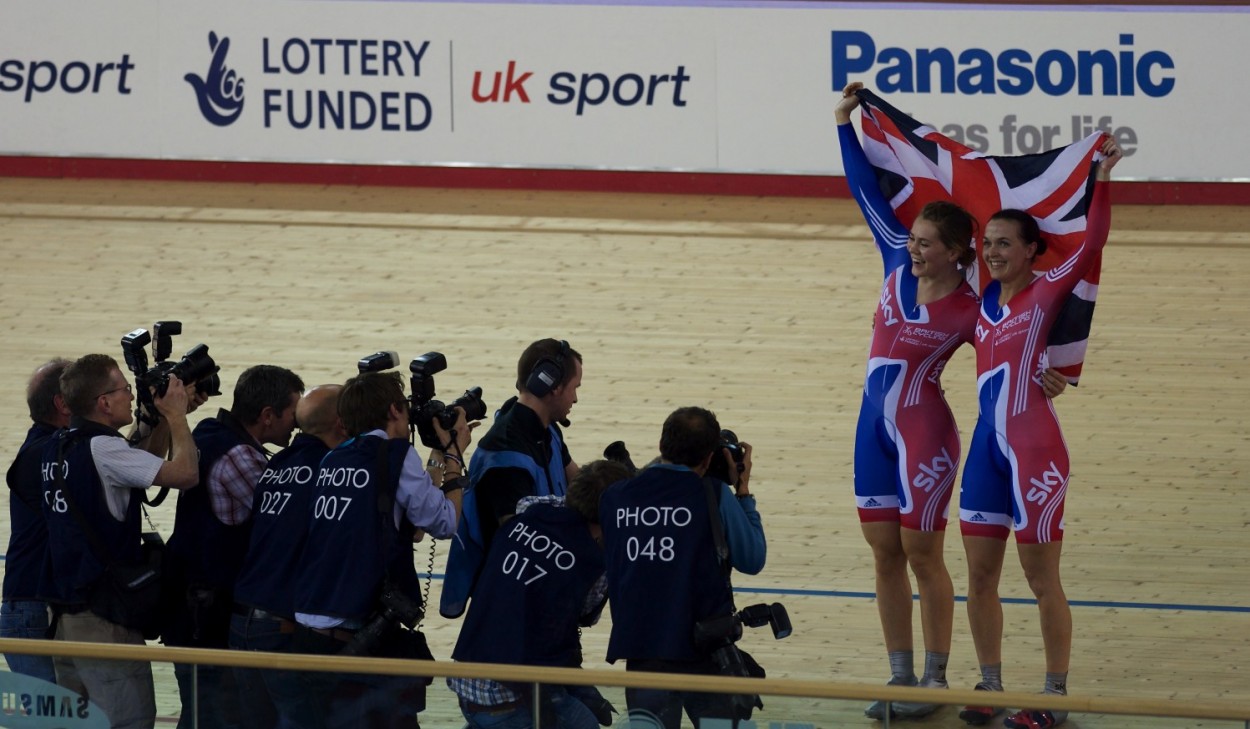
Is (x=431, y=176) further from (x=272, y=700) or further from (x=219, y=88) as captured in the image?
(x=272, y=700)

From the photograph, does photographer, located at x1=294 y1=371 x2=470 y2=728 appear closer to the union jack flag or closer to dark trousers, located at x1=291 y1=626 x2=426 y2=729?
dark trousers, located at x1=291 y1=626 x2=426 y2=729

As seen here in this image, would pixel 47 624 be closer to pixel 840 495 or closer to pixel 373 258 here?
pixel 840 495

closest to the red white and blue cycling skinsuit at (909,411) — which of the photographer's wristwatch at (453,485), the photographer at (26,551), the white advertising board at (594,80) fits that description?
the photographer's wristwatch at (453,485)

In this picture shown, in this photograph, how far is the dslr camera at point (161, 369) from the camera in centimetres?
423

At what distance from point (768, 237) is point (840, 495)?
9.43 ft

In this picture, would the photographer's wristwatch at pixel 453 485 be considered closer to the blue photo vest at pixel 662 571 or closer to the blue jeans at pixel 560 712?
the blue photo vest at pixel 662 571

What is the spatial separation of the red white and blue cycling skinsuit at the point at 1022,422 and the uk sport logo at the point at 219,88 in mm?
6826

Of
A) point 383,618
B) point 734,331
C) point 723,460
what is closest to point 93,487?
point 383,618

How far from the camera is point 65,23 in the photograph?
33.5 feet

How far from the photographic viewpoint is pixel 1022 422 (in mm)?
4527

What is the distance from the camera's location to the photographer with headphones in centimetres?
429

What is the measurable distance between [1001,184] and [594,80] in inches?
212

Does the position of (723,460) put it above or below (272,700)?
above

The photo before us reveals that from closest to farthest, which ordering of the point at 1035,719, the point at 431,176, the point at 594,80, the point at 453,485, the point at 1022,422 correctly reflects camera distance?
1. the point at 1035,719
2. the point at 453,485
3. the point at 1022,422
4. the point at 594,80
5. the point at 431,176
